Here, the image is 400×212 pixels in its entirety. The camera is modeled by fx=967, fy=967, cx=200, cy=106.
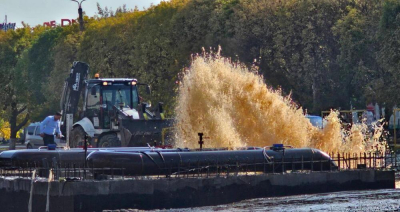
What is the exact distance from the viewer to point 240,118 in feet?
89.0

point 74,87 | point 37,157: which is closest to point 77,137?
point 74,87

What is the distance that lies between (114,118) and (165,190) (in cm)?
1654

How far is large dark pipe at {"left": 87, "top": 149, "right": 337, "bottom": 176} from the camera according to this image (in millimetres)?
18391

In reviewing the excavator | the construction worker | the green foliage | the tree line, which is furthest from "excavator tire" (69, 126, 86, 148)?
the tree line

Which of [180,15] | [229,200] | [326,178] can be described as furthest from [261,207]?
[180,15]

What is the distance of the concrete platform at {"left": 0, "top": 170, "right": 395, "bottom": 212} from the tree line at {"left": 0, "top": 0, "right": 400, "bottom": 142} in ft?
78.8

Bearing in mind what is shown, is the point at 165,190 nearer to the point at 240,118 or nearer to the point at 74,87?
the point at 240,118

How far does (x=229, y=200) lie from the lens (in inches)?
740

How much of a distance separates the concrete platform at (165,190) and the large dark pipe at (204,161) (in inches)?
13.3

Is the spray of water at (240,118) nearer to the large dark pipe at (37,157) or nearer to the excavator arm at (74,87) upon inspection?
the large dark pipe at (37,157)

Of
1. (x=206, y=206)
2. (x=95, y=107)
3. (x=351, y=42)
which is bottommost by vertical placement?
(x=206, y=206)

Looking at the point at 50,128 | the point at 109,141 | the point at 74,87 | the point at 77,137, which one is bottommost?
the point at 109,141

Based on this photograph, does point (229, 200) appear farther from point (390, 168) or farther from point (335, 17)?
point (335, 17)

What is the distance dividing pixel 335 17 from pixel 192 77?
72.3ft
